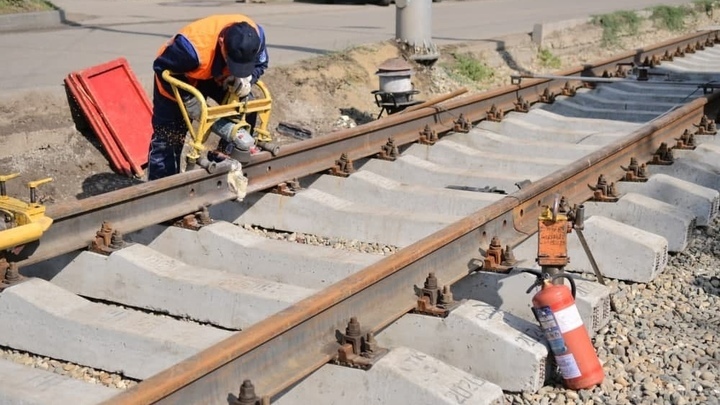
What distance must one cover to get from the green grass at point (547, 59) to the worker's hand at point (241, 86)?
30.5 feet

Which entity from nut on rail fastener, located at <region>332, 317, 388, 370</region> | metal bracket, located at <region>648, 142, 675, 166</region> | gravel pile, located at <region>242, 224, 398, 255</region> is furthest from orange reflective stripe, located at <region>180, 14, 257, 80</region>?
metal bracket, located at <region>648, 142, 675, 166</region>

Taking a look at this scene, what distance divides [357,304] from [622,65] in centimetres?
988

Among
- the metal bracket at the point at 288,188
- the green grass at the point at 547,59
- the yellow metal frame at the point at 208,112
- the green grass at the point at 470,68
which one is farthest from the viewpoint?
the green grass at the point at 547,59

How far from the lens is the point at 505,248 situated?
17.6ft

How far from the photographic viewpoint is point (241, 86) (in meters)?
6.84

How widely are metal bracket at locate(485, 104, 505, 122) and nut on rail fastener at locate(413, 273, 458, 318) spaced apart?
5256mm

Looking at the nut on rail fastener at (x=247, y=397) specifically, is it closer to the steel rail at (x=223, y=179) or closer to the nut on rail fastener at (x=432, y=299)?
the nut on rail fastener at (x=432, y=299)

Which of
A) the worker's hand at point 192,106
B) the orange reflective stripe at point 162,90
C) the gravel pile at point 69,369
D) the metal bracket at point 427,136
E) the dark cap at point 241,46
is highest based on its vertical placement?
the dark cap at point 241,46

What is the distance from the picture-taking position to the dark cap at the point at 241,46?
6.36 m

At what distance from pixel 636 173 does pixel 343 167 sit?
2177 mm

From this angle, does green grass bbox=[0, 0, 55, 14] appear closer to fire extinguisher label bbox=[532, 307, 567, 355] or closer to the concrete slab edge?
the concrete slab edge

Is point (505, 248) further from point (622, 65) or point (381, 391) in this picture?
point (622, 65)

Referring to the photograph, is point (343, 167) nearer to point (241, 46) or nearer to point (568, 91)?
point (241, 46)

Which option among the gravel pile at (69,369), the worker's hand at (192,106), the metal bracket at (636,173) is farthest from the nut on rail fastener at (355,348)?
the metal bracket at (636,173)
